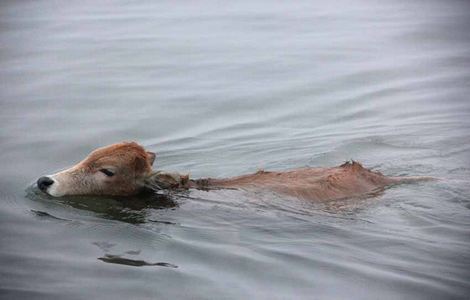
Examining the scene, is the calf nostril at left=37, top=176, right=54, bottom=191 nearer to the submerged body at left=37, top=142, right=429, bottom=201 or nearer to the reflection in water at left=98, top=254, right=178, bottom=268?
the submerged body at left=37, top=142, right=429, bottom=201

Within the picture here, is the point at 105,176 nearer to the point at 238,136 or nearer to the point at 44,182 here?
the point at 44,182

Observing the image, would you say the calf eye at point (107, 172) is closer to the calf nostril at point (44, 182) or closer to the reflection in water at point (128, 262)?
the calf nostril at point (44, 182)

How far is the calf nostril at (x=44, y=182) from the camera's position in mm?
9844

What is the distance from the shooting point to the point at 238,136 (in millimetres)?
13414

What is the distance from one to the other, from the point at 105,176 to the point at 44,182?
0.68 m

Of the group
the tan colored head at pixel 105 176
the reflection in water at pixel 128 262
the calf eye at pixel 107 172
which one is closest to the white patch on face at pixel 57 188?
the tan colored head at pixel 105 176

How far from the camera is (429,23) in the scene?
2145 cm

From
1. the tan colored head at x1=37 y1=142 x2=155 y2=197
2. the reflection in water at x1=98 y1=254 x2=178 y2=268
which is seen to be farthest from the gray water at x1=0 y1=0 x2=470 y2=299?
the tan colored head at x1=37 y1=142 x2=155 y2=197

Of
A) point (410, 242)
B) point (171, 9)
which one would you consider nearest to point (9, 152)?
point (410, 242)

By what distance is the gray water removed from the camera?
8070mm

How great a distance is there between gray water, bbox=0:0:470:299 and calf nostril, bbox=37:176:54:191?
184 millimetres

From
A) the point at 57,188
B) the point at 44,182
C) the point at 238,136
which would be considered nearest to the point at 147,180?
the point at 57,188

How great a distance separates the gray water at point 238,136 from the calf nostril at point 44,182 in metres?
0.18

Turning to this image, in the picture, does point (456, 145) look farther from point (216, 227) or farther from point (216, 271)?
point (216, 271)
